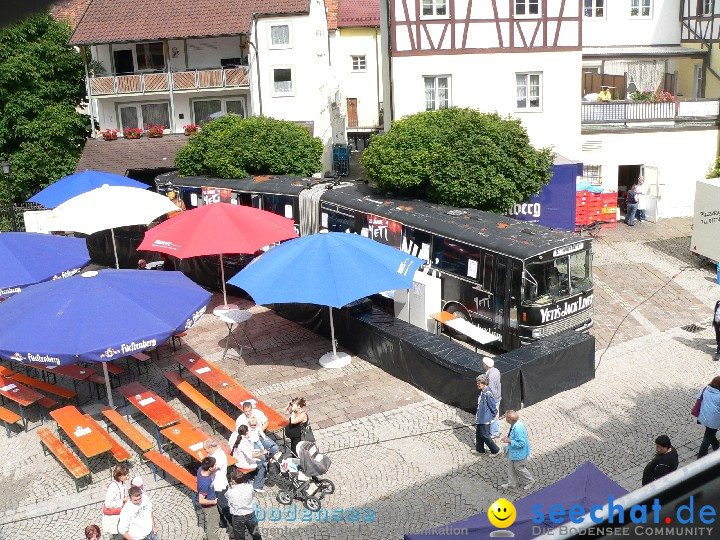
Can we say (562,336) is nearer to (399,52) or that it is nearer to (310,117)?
(399,52)

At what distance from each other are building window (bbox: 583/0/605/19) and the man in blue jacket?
23.4 m

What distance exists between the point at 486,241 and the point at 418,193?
216 inches

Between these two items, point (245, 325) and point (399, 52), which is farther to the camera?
point (399, 52)

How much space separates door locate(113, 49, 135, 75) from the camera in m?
35.0

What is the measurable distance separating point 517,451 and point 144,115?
2909cm

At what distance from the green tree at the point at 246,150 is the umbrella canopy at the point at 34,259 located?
7.77m

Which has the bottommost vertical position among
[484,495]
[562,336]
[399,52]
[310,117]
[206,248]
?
[484,495]

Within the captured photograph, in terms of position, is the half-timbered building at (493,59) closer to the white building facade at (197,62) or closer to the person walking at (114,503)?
the white building facade at (197,62)

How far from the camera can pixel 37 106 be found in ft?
108

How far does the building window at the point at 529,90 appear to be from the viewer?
2717 centimetres

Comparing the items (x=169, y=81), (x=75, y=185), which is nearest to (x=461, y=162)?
(x=75, y=185)

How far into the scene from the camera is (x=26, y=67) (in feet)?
105

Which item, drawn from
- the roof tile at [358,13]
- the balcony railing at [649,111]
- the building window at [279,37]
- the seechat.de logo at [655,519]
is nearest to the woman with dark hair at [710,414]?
the seechat.de logo at [655,519]

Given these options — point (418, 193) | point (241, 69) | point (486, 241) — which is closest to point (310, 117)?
point (241, 69)
